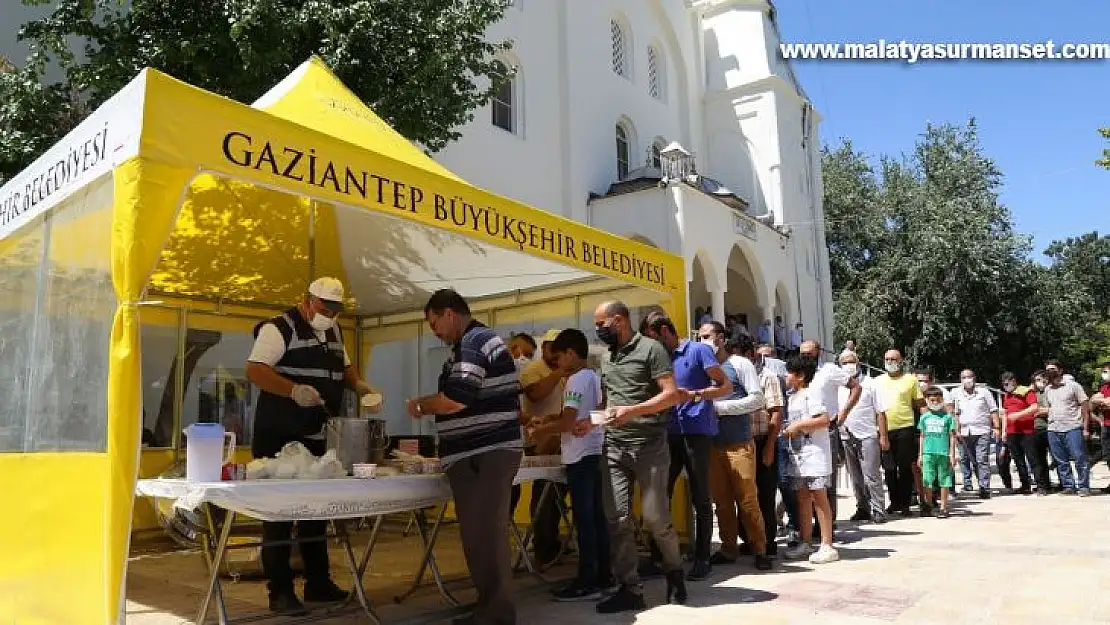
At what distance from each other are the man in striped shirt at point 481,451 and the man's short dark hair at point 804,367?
3.30 metres

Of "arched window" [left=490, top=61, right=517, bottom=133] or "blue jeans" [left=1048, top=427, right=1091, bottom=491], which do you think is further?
"arched window" [left=490, top=61, right=517, bottom=133]

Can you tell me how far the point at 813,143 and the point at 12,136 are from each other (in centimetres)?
2590

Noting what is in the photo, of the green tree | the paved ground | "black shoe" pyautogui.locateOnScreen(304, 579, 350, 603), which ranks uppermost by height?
the green tree

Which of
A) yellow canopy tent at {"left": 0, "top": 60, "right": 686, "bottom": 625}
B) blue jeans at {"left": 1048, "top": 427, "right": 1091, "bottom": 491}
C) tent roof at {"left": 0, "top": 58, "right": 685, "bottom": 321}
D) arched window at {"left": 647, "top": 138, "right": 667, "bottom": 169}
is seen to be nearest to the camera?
yellow canopy tent at {"left": 0, "top": 60, "right": 686, "bottom": 625}

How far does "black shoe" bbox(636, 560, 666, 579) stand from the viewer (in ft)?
19.4

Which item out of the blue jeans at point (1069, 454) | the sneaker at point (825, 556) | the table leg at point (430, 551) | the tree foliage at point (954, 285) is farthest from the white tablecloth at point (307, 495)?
the tree foliage at point (954, 285)

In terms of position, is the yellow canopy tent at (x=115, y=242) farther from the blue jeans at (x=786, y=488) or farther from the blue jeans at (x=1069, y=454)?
the blue jeans at (x=1069, y=454)

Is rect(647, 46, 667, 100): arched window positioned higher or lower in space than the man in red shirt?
higher

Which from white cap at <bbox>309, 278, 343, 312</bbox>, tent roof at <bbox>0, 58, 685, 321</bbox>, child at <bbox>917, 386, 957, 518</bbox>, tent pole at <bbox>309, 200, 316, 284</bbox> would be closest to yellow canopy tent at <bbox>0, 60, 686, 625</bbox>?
tent roof at <bbox>0, 58, 685, 321</bbox>

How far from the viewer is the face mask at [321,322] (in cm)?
497

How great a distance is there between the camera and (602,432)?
541 centimetres

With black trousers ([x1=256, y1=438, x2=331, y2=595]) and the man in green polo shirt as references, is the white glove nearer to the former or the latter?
black trousers ([x1=256, y1=438, x2=331, y2=595])

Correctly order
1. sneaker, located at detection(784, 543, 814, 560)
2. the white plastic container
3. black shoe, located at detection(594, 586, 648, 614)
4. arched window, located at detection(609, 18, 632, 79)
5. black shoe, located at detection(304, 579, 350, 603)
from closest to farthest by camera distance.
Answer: the white plastic container → black shoe, located at detection(594, 586, 648, 614) → black shoe, located at detection(304, 579, 350, 603) → sneaker, located at detection(784, 543, 814, 560) → arched window, located at detection(609, 18, 632, 79)

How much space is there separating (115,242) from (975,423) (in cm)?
1164
